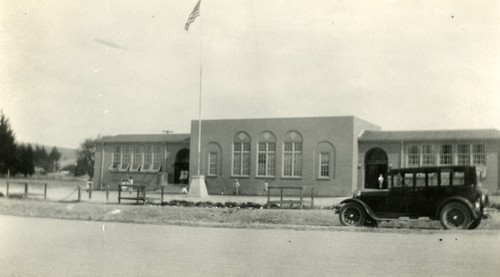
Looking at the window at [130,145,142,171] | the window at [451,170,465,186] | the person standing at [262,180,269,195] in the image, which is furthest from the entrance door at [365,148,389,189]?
the window at [130,145,142,171]

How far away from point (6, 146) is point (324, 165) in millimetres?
7915

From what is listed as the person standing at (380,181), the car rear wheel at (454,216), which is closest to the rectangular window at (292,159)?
the person standing at (380,181)

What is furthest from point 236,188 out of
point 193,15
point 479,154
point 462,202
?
point 479,154

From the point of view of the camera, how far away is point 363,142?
1182 cm

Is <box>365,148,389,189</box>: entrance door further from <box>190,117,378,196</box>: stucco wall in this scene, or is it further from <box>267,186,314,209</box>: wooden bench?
<box>267,186,314,209</box>: wooden bench

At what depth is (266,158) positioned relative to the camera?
13.5 m

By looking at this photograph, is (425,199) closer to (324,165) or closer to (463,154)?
(324,165)

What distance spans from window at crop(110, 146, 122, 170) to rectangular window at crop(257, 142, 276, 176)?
143 inches

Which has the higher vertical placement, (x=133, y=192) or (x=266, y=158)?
(x=266, y=158)

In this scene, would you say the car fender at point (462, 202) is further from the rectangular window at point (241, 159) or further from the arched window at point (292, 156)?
the rectangular window at point (241, 159)

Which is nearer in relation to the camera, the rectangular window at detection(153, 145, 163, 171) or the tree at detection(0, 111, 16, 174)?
the tree at detection(0, 111, 16, 174)

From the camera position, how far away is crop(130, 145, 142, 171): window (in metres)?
12.8

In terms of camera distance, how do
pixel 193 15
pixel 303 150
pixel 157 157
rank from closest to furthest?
pixel 193 15 < pixel 303 150 < pixel 157 157

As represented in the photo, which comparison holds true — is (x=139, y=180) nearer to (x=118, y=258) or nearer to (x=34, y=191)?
(x=34, y=191)
